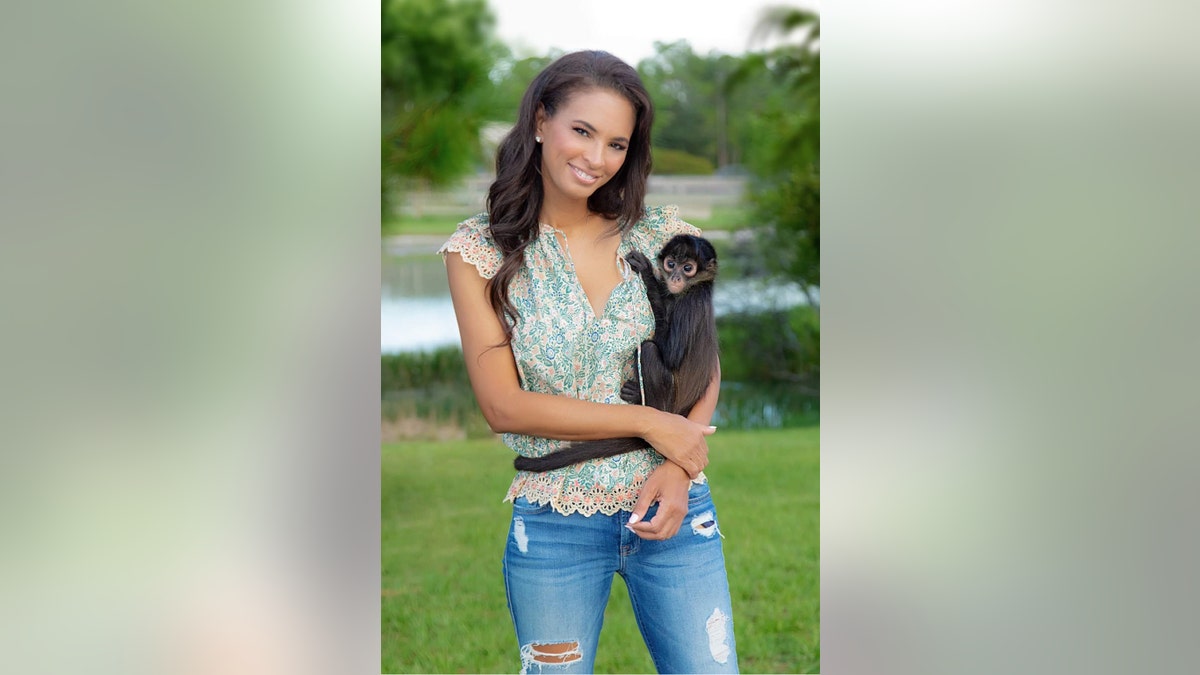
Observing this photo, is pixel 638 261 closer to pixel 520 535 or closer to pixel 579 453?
pixel 579 453

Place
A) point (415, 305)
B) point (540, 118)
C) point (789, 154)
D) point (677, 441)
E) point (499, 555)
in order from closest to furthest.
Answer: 1. point (677, 441)
2. point (540, 118)
3. point (499, 555)
4. point (415, 305)
5. point (789, 154)

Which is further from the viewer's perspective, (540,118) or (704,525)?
(540,118)

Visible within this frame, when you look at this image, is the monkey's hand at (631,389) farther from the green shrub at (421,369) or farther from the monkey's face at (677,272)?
the green shrub at (421,369)

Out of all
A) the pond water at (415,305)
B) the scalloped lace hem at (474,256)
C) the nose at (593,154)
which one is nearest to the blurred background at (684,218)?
the pond water at (415,305)

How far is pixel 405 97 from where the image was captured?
4.95m

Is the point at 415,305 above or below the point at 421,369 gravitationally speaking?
above

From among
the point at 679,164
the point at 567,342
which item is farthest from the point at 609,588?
the point at 679,164

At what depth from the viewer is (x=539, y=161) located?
2408 mm

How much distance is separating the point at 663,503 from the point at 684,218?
2621 mm

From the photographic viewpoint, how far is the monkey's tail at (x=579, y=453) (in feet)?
7.39

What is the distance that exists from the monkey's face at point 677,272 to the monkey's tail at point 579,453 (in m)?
0.33
